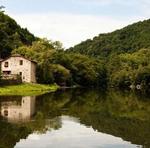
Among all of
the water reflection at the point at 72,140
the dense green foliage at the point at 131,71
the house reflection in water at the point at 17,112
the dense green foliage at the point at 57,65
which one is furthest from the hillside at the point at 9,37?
the water reflection at the point at 72,140

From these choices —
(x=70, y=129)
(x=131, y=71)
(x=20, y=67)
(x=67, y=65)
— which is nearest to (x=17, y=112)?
(x=70, y=129)

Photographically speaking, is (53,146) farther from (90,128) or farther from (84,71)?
(84,71)

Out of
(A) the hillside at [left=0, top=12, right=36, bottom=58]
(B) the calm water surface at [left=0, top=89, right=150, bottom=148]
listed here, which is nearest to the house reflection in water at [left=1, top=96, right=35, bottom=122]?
(B) the calm water surface at [left=0, top=89, right=150, bottom=148]

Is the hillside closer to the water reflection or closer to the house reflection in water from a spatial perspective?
the house reflection in water

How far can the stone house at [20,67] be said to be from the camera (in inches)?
4370

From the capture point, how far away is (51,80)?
12088 cm

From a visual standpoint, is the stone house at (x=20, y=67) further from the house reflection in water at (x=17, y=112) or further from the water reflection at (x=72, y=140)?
the water reflection at (x=72, y=140)

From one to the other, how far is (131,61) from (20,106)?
127 meters

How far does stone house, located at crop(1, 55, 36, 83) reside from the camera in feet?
364

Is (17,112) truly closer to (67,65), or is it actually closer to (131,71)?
(67,65)

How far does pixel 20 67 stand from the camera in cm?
11269

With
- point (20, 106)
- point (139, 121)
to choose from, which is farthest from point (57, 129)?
point (20, 106)

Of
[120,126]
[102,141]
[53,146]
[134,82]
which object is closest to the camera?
[53,146]

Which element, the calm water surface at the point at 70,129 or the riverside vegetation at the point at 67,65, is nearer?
the calm water surface at the point at 70,129
